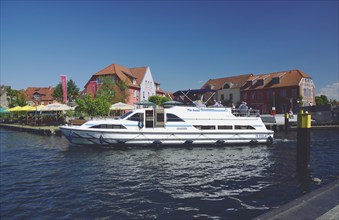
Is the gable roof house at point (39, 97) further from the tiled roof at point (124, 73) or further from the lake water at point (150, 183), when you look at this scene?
the lake water at point (150, 183)

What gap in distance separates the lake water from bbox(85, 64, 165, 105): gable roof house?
40.0 metres

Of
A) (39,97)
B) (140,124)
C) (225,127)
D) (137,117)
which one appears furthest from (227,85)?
(39,97)

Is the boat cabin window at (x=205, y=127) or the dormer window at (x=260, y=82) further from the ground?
the dormer window at (x=260, y=82)

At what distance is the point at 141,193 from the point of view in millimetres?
9953

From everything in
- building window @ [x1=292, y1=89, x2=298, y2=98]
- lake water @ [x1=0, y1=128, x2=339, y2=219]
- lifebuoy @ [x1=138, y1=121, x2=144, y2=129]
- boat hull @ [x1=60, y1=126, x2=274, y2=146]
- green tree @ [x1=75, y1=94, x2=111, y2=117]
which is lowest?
lake water @ [x1=0, y1=128, x2=339, y2=219]

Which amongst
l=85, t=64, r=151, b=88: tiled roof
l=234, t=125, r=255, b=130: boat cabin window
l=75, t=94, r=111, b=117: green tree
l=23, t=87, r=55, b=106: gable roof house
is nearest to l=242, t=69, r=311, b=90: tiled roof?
l=85, t=64, r=151, b=88: tiled roof

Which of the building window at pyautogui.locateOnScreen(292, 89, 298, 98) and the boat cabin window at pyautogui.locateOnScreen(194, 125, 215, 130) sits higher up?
the building window at pyautogui.locateOnScreen(292, 89, 298, 98)

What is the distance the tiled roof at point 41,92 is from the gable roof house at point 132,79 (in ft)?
115

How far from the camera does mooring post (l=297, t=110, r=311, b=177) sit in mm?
11227

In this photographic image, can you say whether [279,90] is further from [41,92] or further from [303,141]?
[41,92]

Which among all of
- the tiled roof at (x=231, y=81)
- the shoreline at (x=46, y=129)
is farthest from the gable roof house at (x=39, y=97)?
the tiled roof at (x=231, y=81)

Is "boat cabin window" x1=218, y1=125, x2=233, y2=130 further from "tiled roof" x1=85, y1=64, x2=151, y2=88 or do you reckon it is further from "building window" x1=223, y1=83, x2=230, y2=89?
"building window" x1=223, y1=83, x2=230, y2=89

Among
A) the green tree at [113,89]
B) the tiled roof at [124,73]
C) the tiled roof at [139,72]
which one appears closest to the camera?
the green tree at [113,89]

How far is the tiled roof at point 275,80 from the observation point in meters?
56.9
